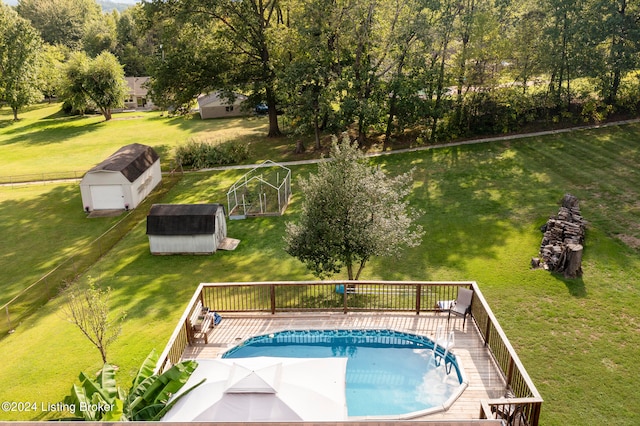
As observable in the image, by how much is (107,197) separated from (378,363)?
23.4m

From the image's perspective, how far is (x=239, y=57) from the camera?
41.5 metres

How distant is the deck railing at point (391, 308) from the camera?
10.9 metres

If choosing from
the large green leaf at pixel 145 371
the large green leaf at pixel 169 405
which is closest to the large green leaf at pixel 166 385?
the large green leaf at pixel 169 405

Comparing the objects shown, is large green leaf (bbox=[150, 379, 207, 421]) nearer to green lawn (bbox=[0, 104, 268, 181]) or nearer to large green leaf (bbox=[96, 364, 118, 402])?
large green leaf (bbox=[96, 364, 118, 402])

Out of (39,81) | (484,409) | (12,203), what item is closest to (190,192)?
(12,203)

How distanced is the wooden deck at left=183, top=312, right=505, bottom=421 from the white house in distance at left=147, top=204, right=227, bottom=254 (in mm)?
8792

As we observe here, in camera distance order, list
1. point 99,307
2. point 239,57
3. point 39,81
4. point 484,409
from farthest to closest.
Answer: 1. point 39,81
2. point 239,57
3. point 99,307
4. point 484,409

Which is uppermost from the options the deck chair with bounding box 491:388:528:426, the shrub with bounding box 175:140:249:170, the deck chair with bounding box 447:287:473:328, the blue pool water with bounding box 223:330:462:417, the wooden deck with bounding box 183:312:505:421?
the shrub with bounding box 175:140:249:170

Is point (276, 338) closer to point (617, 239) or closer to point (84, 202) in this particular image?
point (617, 239)

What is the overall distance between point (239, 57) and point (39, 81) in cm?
4024

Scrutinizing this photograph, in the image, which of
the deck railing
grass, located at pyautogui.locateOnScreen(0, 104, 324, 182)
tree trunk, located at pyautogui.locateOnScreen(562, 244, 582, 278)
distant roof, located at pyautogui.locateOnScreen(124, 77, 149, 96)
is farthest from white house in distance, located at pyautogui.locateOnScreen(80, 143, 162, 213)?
distant roof, located at pyautogui.locateOnScreen(124, 77, 149, 96)

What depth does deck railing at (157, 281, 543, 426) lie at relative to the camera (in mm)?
10922

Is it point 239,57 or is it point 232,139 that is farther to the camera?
point 232,139

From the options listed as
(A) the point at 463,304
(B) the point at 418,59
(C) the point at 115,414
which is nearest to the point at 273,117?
(B) the point at 418,59
